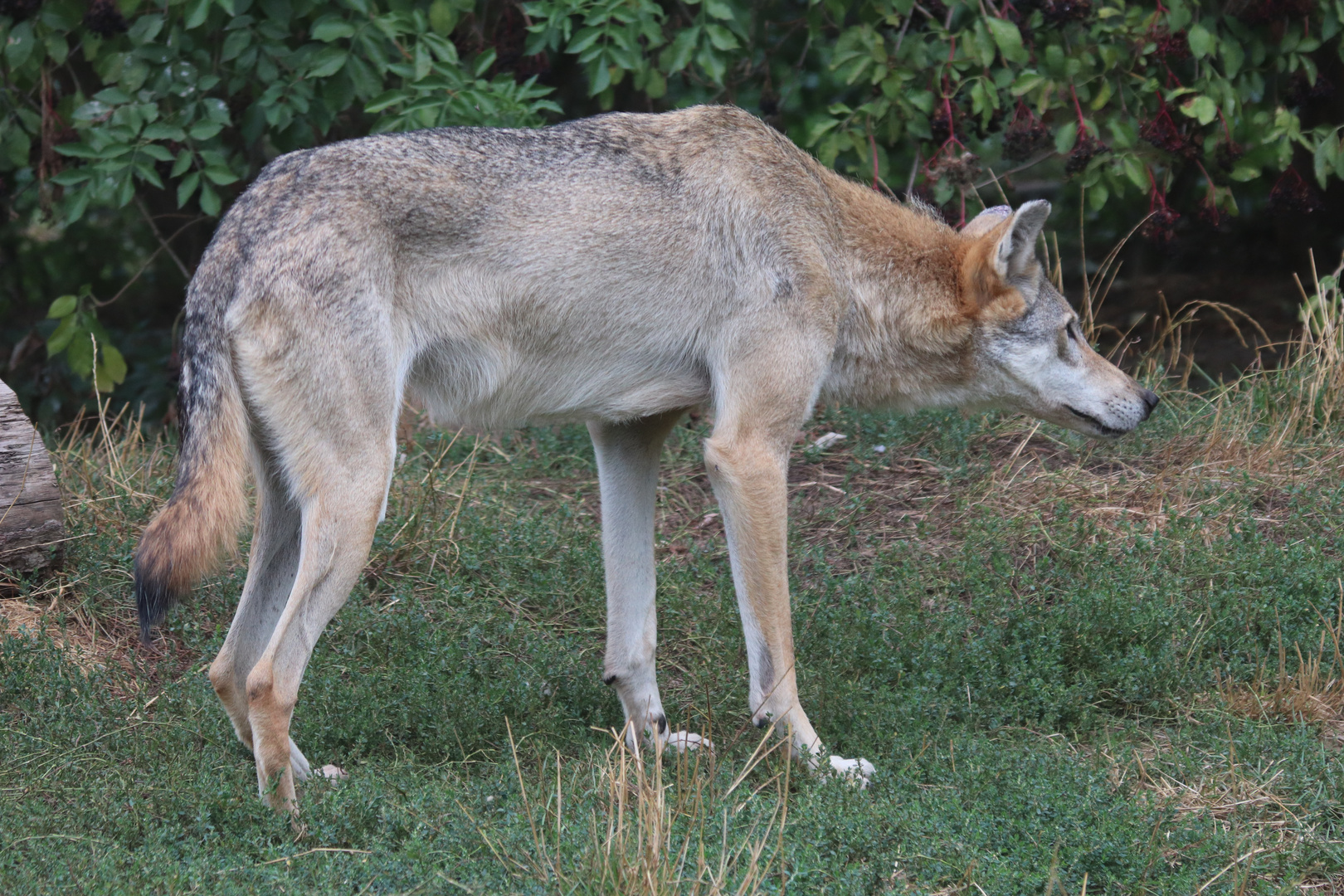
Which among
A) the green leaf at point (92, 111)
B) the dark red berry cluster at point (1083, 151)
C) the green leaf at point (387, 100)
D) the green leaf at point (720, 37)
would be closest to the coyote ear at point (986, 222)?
the dark red berry cluster at point (1083, 151)

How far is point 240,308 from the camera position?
3957 millimetres

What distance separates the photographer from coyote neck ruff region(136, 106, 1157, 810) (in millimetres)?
3951

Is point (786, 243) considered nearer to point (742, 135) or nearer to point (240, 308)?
point (742, 135)

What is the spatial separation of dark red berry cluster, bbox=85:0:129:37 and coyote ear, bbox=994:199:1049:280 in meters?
4.54

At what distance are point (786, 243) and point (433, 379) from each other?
1.34 m

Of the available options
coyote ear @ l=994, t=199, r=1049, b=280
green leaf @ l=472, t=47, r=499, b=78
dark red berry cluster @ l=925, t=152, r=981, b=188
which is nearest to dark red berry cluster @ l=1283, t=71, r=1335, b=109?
dark red berry cluster @ l=925, t=152, r=981, b=188

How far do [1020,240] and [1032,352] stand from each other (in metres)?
0.46

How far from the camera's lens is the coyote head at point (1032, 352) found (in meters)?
5.00

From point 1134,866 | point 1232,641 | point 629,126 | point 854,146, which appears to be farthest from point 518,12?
point 1134,866

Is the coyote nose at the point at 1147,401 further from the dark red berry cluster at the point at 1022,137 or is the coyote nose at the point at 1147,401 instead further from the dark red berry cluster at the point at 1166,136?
the dark red berry cluster at the point at 1166,136

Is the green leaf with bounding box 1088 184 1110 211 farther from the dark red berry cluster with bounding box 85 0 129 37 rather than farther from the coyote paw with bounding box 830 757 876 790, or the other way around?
the dark red berry cluster with bounding box 85 0 129 37

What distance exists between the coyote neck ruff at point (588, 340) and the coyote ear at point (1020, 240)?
1 cm

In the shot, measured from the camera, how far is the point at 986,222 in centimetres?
545

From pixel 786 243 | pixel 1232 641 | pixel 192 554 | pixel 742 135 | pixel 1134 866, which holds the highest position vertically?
pixel 742 135
